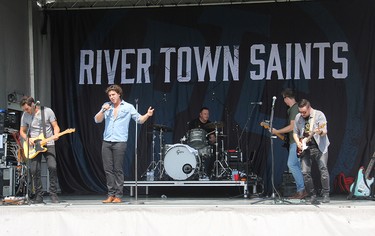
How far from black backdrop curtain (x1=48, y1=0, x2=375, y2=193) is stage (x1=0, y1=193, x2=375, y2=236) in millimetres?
4553

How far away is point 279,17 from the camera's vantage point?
38.7ft

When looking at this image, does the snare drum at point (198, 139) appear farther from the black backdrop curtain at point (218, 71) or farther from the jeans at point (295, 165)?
the jeans at point (295, 165)

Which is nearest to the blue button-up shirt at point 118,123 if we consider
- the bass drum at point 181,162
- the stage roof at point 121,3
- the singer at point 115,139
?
the singer at point 115,139

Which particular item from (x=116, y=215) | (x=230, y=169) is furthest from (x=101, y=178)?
(x=116, y=215)

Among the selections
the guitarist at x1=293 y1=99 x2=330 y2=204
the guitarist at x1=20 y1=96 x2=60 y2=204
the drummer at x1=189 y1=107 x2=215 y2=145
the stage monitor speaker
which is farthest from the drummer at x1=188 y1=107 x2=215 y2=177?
the guitarist at x1=20 y1=96 x2=60 y2=204

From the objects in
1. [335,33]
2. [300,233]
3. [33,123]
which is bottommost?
[300,233]

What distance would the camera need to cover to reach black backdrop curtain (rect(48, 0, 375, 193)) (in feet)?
37.7

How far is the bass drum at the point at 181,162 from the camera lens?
10602 millimetres

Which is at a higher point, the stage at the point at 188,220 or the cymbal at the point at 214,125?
the cymbal at the point at 214,125

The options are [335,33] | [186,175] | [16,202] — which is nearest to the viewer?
[16,202]

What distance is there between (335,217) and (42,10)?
797 cm

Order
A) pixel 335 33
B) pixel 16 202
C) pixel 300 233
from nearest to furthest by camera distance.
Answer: pixel 300 233, pixel 16 202, pixel 335 33

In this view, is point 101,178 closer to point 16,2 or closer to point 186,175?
point 186,175

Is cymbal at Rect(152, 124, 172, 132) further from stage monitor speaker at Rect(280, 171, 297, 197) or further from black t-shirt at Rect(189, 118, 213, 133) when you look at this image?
stage monitor speaker at Rect(280, 171, 297, 197)
